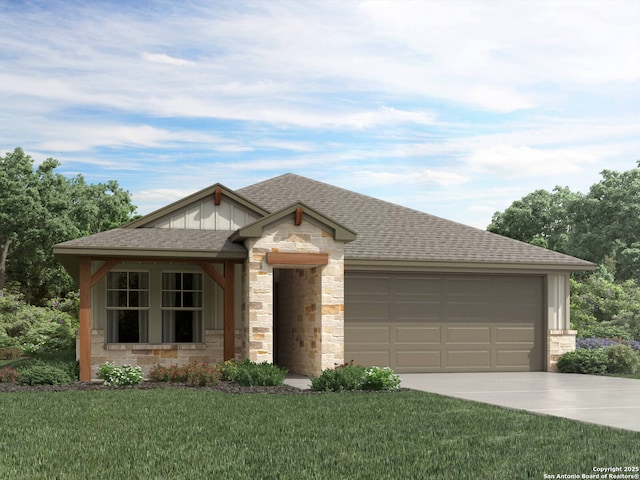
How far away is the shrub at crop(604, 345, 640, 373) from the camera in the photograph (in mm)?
22234

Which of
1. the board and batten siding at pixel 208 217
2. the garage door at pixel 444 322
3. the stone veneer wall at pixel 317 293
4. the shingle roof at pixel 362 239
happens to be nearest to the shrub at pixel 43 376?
the shingle roof at pixel 362 239

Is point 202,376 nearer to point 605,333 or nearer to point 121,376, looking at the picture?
point 121,376

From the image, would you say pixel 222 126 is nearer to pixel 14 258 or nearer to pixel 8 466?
pixel 14 258

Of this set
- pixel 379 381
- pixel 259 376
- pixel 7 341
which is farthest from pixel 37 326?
pixel 379 381

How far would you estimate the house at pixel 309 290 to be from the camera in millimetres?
18859

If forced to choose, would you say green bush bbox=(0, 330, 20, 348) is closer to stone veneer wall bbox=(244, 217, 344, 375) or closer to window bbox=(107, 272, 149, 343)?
window bbox=(107, 272, 149, 343)

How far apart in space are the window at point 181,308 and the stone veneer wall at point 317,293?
1.94 m

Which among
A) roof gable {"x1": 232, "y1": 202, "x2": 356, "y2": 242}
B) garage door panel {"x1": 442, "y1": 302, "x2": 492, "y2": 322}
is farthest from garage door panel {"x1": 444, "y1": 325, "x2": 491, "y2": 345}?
roof gable {"x1": 232, "y1": 202, "x2": 356, "y2": 242}

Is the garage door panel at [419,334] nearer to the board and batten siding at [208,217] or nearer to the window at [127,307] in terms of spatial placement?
the board and batten siding at [208,217]

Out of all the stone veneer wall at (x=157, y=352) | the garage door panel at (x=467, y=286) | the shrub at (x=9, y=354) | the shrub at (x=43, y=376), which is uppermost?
the garage door panel at (x=467, y=286)

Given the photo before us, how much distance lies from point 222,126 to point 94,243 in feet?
41.9

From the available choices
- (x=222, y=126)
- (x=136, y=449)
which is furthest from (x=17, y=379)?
(x=222, y=126)

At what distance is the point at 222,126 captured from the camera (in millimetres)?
30703

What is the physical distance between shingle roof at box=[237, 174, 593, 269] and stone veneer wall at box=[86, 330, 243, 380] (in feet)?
12.8
